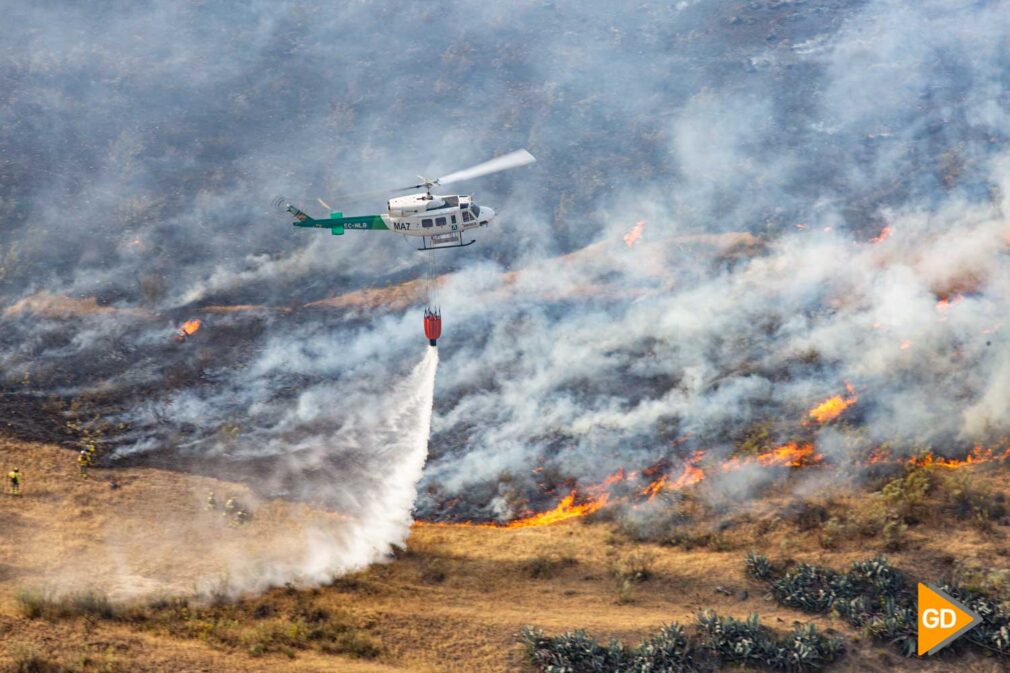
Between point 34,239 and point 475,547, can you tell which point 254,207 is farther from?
point 475,547

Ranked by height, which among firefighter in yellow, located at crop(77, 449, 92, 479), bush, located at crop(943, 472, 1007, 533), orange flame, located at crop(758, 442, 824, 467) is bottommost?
bush, located at crop(943, 472, 1007, 533)

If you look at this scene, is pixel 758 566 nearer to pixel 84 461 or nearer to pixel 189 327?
pixel 84 461

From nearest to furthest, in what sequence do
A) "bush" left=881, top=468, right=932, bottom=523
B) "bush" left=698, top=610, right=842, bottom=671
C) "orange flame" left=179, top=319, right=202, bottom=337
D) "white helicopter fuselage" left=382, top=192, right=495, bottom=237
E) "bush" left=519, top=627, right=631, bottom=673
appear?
"bush" left=519, top=627, right=631, bottom=673, "bush" left=698, top=610, right=842, bottom=671, "bush" left=881, top=468, right=932, bottom=523, "white helicopter fuselage" left=382, top=192, right=495, bottom=237, "orange flame" left=179, top=319, right=202, bottom=337

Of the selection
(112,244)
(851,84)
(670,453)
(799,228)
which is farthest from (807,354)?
(112,244)

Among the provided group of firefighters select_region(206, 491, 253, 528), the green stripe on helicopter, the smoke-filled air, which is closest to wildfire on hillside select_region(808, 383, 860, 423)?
the smoke-filled air

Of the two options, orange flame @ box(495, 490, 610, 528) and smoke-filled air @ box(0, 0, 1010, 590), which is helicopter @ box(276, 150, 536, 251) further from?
orange flame @ box(495, 490, 610, 528)

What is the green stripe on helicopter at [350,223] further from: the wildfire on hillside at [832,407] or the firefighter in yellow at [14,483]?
the wildfire on hillside at [832,407]

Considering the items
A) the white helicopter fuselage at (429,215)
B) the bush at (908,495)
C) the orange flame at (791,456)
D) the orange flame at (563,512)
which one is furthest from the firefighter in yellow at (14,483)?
the bush at (908,495)
